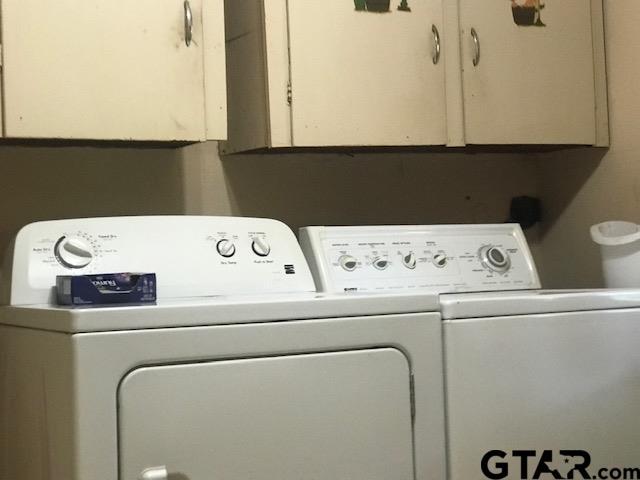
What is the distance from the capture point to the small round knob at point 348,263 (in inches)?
70.1

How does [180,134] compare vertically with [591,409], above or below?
above

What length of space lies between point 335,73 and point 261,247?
420mm

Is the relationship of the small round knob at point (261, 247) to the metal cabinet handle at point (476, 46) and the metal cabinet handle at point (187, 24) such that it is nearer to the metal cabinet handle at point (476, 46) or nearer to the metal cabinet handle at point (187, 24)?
the metal cabinet handle at point (187, 24)

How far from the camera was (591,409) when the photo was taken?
1.49 m

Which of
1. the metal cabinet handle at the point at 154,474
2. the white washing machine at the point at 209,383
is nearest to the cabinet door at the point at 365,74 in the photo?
the white washing machine at the point at 209,383

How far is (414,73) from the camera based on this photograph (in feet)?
6.28

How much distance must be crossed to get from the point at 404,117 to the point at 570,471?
84cm

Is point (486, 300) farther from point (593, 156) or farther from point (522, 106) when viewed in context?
point (593, 156)

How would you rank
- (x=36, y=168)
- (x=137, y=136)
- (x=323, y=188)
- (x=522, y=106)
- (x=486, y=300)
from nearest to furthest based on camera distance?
1. (x=486, y=300)
2. (x=137, y=136)
3. (x=36, y=168)
4. (x=522, y=106)
5. (x=323, y=188)

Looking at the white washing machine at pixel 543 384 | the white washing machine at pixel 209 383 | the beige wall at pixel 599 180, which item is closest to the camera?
the white washing machine at pixel 209 383

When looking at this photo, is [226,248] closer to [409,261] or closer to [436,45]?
[409,261]

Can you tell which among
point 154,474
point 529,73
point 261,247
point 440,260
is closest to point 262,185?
point 261,247

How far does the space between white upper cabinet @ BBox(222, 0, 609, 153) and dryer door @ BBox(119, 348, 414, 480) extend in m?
0.65

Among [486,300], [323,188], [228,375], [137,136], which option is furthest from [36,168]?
[486,300]
